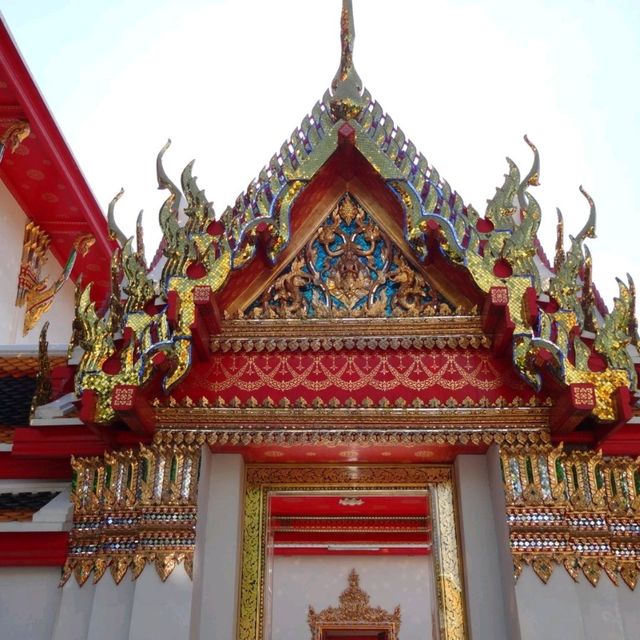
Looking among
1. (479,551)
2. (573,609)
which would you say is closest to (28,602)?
(479,551)

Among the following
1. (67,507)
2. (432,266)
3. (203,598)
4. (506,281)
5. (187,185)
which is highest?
(187,185)

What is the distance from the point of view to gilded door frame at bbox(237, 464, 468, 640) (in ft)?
14.5

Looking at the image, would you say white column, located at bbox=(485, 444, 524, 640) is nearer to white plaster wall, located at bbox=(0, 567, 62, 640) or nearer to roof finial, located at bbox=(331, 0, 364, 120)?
roof finial, located at bbox=(331, 0, 364, 120)

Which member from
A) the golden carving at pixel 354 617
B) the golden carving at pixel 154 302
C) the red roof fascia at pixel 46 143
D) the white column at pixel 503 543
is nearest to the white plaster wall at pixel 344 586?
the golden carving at pixel 354 617

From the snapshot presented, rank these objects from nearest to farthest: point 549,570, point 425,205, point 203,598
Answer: point 549,570 → point 203,598 → point 425,205

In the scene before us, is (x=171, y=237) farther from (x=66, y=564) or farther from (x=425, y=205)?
(x=66, y=564)

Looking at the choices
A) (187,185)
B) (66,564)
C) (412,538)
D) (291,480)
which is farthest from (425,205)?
(412,538)

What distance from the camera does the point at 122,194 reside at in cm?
493

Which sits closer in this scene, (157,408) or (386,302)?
(157,408)

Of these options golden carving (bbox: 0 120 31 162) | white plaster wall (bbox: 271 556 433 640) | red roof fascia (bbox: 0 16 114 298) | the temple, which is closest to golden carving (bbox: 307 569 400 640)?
white plaster wall (bbox: 271 556 433 640)

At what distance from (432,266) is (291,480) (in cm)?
162

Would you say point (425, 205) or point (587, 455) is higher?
point (425, 205)

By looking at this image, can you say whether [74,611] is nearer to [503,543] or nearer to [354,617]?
[503,543]

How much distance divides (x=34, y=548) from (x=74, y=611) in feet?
1.46
